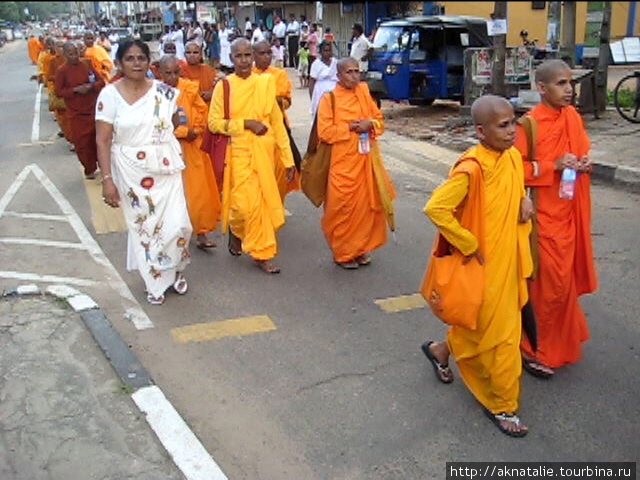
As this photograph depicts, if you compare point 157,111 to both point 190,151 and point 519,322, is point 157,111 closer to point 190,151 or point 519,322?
point 190,151

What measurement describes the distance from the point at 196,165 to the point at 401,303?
2296 mm

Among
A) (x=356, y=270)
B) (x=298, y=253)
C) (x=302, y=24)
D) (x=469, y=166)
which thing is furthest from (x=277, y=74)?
(x=302, y=24)

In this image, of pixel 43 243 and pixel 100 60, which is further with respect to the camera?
pixel 100 60

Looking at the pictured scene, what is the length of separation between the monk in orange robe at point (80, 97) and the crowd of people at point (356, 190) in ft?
8.38

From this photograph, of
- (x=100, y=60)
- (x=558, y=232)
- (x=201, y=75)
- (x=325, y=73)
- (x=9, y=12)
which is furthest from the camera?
(x=9, y=12)

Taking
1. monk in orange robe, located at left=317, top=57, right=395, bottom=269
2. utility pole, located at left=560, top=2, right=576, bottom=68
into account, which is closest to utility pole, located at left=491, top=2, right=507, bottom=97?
utility pole, located at left=560, top=2, right=576, bottom=68

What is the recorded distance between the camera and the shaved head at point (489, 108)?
3233mm

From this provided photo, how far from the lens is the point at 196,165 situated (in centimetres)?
623

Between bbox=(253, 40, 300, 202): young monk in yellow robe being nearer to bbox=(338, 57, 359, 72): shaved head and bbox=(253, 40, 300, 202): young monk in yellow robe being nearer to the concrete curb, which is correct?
bbox=(338, 57, 359, 72): shaved head

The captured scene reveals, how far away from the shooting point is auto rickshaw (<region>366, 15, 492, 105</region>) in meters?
13.9

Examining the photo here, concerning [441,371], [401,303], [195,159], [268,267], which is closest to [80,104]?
[195,159]

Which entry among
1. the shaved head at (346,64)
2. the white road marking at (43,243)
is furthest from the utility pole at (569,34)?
the white road marking at (43,243)

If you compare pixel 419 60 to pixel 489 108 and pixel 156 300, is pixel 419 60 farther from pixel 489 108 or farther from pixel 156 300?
pixel 489 108

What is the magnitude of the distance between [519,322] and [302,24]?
82.2 feet
